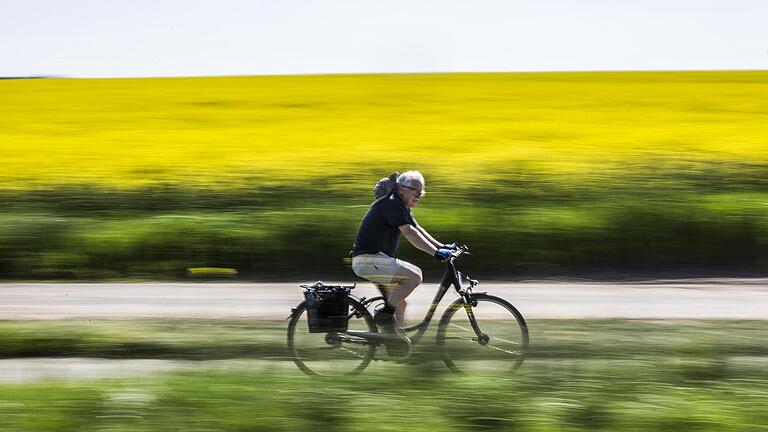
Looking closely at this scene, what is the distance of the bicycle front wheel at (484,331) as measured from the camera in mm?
8008

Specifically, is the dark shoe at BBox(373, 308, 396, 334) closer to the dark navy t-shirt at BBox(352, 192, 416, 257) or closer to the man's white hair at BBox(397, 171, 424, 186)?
the dark navy t-shirt at BBox(352, 192, 416, 257)

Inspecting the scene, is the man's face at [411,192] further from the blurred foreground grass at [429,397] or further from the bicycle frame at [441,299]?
the blurred foreground grass at [429,397]

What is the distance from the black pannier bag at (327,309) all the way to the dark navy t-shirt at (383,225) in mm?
345

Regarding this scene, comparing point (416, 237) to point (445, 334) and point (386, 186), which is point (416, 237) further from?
point (445, 334)

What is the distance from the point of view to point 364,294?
1330 centimetres

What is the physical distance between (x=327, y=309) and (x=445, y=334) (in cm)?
88

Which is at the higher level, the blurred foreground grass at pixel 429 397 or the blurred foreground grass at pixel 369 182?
the blurred foreground grass at pixel 369 182

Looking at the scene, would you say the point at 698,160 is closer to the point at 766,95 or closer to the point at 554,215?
the point at 554,215

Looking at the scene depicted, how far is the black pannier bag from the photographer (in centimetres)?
796

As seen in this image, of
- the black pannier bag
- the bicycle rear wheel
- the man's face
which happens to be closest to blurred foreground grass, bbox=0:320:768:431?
the bicycle rear wheel

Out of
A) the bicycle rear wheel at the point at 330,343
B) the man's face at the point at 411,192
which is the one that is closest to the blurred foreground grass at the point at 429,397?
the bicycle rear wheel at the point at 330,343

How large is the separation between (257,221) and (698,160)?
8832 millimetres

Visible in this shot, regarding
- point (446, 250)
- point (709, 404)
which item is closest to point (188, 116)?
point (446, 250)

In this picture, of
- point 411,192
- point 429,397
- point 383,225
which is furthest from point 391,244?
point 429,397
